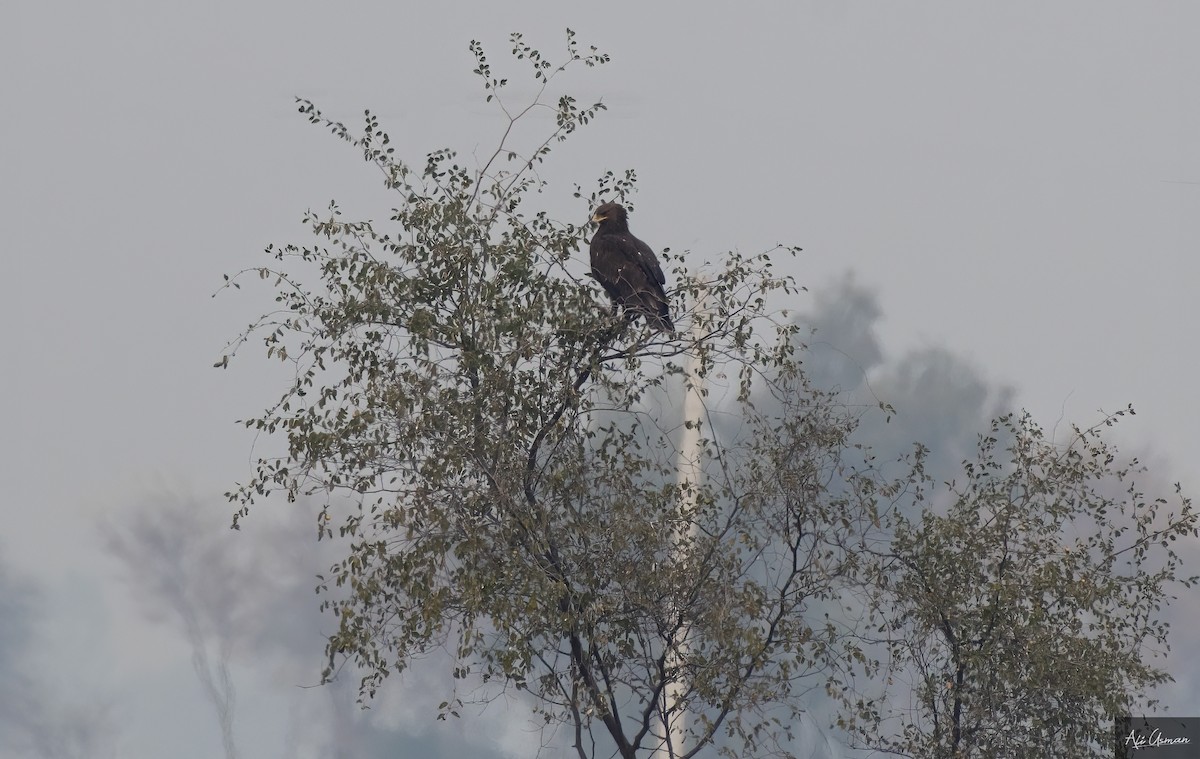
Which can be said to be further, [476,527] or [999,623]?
[999,623]

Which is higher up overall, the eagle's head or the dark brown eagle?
the eagle's head

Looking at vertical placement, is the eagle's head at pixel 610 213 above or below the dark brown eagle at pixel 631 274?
above

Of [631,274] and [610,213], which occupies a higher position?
[610,213]

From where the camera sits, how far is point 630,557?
1109cm

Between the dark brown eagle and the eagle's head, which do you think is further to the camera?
the eagle's head

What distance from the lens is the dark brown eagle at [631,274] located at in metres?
11.6

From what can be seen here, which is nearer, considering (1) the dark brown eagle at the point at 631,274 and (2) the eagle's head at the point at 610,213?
(1) the dark brown eagle at the point at 631,274

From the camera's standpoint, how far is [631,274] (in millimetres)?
11703

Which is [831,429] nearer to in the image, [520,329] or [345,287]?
[520,329]

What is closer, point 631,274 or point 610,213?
point 631,274

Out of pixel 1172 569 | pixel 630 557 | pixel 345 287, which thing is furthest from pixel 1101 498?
pixel 345 287

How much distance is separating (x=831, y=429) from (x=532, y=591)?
2839 millimetres

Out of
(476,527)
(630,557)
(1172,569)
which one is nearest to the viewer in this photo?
(476,527)

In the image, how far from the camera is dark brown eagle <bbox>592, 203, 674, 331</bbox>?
11.6 m
